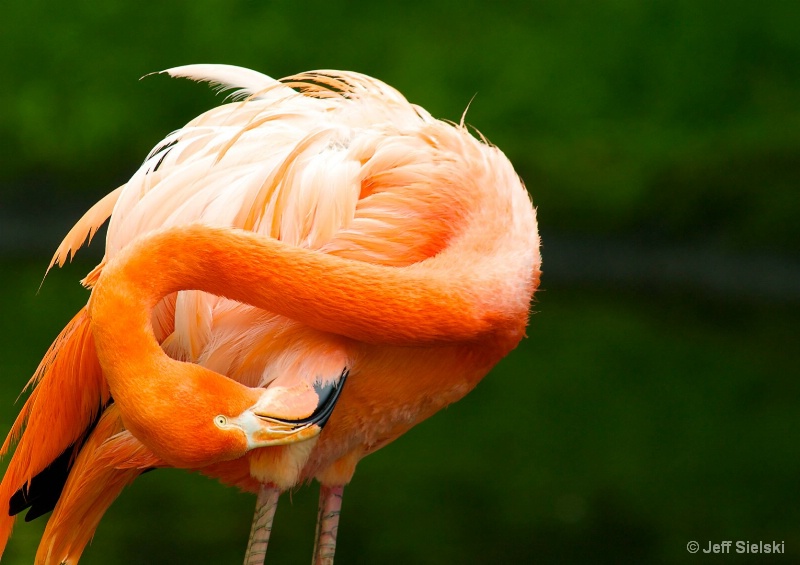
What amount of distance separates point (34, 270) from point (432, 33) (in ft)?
8.60

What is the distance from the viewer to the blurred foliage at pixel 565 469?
124 inches

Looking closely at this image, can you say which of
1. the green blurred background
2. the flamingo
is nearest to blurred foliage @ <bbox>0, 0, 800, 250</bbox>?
the green blurred background

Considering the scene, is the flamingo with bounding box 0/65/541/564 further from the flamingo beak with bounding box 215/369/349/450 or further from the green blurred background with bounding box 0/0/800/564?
the green blurred background with bounding box 0/0/800/564

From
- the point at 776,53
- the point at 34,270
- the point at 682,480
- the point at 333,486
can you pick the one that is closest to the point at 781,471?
the point at 682,480

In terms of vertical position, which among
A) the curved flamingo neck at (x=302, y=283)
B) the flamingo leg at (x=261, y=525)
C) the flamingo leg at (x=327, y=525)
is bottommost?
the flamingo leg at (x=327, y=525)

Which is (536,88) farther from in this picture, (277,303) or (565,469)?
(277,303)

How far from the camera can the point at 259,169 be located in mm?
2197

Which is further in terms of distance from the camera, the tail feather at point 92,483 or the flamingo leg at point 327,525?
the flamingo leg at point 327,525

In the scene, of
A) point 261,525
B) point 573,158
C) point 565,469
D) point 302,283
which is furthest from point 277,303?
point 573,158

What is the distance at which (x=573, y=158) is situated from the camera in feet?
20.1

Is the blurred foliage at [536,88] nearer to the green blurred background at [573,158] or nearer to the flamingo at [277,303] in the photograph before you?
the green blurred background at [573,158]

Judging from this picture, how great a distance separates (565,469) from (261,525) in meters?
1.72

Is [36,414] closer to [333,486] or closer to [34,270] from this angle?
[333,486]

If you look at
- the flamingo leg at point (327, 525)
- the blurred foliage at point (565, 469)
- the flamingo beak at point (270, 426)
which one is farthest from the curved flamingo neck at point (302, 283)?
the blurred foliage at point (565, 469)
